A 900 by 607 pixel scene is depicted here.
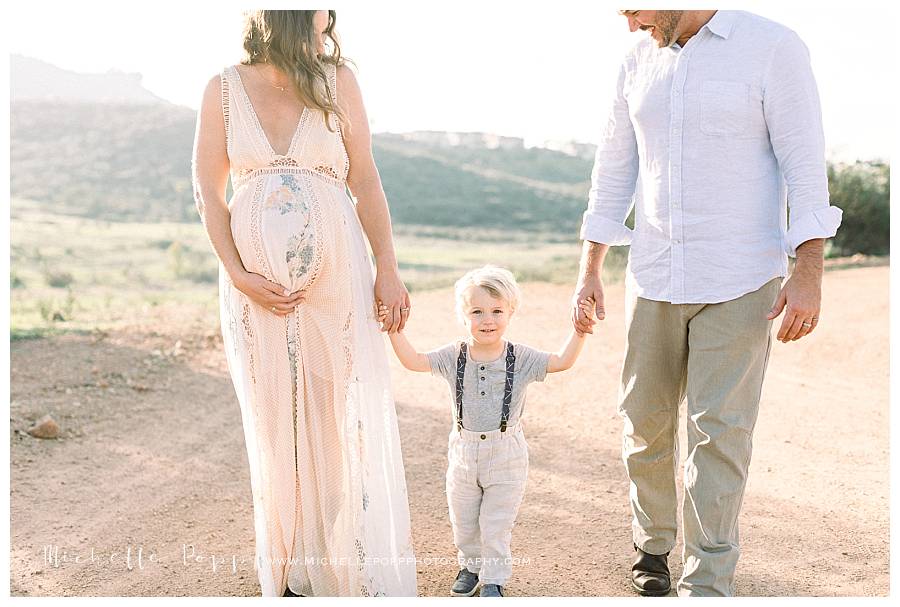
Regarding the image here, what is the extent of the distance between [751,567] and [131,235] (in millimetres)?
19284

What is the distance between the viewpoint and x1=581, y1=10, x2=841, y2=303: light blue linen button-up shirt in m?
2.92

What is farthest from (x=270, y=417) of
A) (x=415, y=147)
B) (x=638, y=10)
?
(x=415, y=147)

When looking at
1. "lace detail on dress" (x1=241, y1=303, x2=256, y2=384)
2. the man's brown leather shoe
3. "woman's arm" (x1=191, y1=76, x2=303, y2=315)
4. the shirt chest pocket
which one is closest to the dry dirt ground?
the man's brown leather shoe

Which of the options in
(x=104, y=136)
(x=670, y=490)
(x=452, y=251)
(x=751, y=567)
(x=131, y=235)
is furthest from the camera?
(x=104, y=136)

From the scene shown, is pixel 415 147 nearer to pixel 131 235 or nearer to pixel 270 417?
pixel 131 235

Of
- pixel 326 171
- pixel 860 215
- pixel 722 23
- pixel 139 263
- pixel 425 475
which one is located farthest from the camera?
pixel 139 263

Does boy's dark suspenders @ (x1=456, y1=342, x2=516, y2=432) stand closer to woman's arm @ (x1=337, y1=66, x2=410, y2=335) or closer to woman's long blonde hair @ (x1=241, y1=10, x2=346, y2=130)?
woman's arm @ (x1=337, y1=66, x2=410, y2=335)

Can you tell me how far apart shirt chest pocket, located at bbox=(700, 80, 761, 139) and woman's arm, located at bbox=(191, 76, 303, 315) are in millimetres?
1414

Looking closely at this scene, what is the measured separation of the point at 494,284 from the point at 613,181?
0.56 metres

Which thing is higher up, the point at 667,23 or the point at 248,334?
the point at 667,23

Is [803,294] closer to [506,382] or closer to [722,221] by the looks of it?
[722,221]

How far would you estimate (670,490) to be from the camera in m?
3.41

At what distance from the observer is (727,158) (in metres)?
3.02

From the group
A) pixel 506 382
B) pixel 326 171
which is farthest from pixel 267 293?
pixel 506 382
